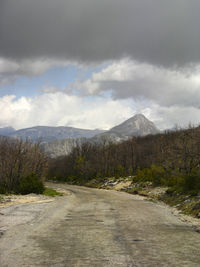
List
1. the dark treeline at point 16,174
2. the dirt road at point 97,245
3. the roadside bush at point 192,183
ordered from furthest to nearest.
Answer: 1. the dark treeline at point 16,174
2. the roadside bush at point 192,183
3. the dirt road at point 97,245

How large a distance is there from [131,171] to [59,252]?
3130 inches

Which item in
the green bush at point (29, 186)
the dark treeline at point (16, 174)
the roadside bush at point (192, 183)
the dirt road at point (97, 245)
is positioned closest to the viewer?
the dirt road at point (97, 245)

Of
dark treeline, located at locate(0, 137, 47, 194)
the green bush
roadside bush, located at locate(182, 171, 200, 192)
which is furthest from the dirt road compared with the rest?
dark treeline, located at locate(0, 137, 47, 194)

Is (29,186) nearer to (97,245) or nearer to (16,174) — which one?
(16,174)

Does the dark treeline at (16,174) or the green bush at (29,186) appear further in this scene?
the dark treeline at (16,174)

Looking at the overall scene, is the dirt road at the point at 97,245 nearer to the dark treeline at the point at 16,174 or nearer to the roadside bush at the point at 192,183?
the roadside bush at the point at 192,183

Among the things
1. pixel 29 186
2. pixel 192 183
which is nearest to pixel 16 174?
pixel 29 186

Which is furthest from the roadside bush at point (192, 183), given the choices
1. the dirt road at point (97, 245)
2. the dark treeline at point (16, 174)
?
the dark treeline at point (16, 174)

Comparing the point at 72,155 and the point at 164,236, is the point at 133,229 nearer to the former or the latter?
the point at 164,236

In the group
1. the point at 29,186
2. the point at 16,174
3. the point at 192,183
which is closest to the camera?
the point at 192,183

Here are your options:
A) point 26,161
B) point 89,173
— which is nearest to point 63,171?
point 89,173

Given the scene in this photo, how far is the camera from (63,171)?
126812 millimetres

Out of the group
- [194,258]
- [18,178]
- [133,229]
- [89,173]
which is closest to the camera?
[194,258]

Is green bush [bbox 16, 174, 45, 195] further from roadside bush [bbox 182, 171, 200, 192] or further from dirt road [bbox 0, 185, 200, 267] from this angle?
dirt road [bbox 0, 185, 200, 267]
